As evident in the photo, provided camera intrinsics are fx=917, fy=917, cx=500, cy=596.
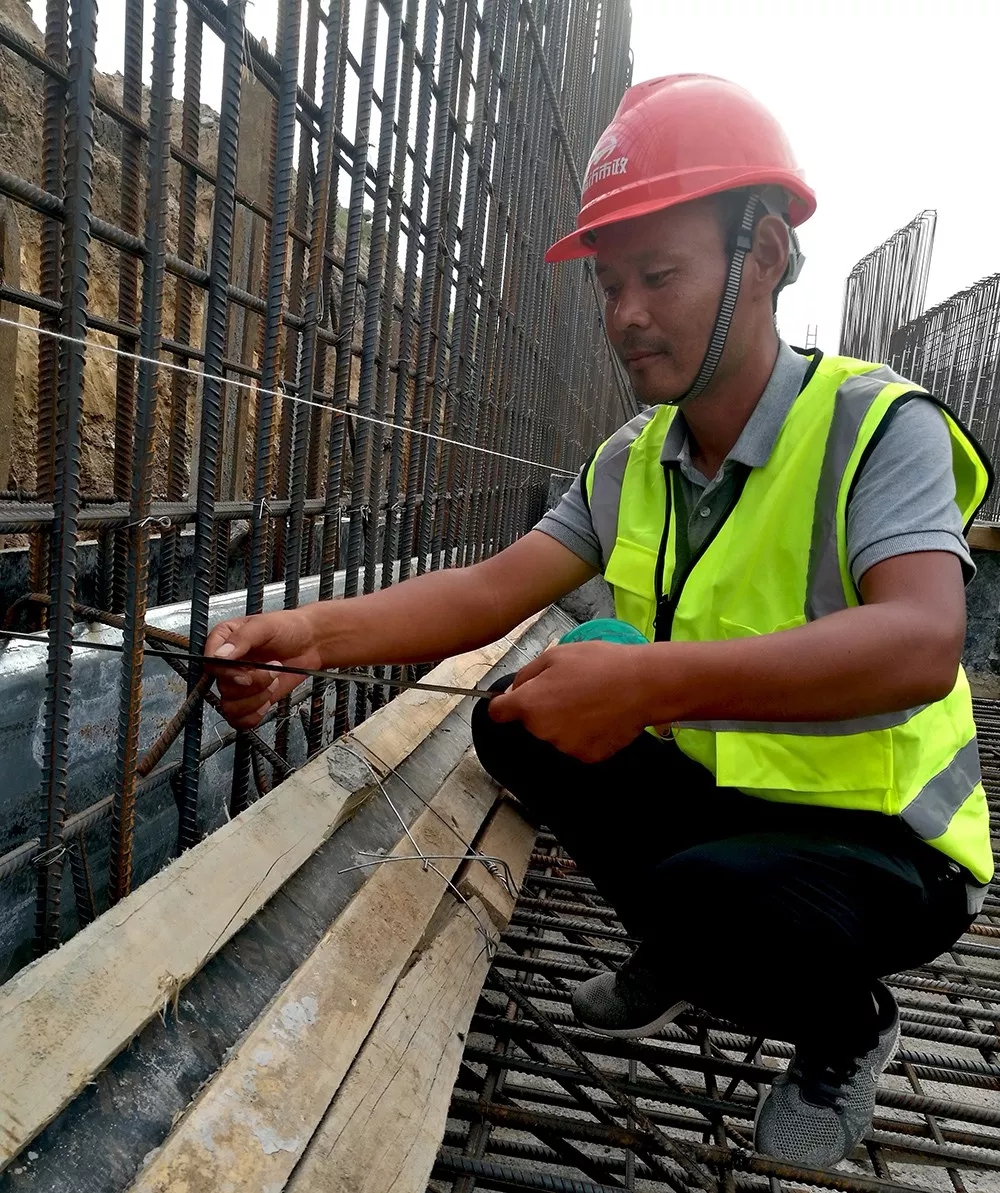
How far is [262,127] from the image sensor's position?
15.4 ft

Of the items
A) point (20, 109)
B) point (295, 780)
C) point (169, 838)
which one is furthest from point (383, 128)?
point (20, 109)

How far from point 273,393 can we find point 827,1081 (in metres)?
1.75

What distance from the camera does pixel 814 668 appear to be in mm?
1562

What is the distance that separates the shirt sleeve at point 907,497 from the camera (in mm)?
1634

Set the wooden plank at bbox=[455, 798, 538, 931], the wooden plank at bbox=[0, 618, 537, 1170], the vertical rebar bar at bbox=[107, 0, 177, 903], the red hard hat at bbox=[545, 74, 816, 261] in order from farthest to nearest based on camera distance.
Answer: the wooden plank at bbox=[455, 798, 538, 931], the red hard hat at bbox=[545, 74, 816, 261], the vertical rebar bar at bbox=[107, 0, 177, 903], the wooden plank at bbox=[0, 618, 537, 1170]

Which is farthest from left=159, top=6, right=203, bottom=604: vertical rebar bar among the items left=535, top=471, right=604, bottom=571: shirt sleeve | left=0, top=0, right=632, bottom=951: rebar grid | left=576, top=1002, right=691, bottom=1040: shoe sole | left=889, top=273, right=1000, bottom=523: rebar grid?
left=889, top=273, right=1000, bottom=523: rebar grid

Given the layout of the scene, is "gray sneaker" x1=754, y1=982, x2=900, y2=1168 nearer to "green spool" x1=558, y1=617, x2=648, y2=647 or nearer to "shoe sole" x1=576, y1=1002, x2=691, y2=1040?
"shoe sole" x1=576, y1=1002, x2=691, y2=1040

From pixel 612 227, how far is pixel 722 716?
108 centimetres

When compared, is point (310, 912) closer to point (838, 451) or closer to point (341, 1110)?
point (341, 1110)

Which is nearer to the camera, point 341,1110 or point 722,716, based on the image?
point 341,1110

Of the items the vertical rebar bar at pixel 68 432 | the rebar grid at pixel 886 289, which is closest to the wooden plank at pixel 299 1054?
the vertical rebar bar at pixel 68 432

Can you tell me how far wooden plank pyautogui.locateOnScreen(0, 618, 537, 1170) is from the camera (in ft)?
3.64

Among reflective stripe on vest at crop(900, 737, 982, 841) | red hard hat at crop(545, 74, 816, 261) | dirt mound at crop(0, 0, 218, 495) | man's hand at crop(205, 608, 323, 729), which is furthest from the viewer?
dirt mound at crop(0, 0, 218, 495)

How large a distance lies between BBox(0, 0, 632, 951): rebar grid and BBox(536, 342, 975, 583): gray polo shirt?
1.01m
